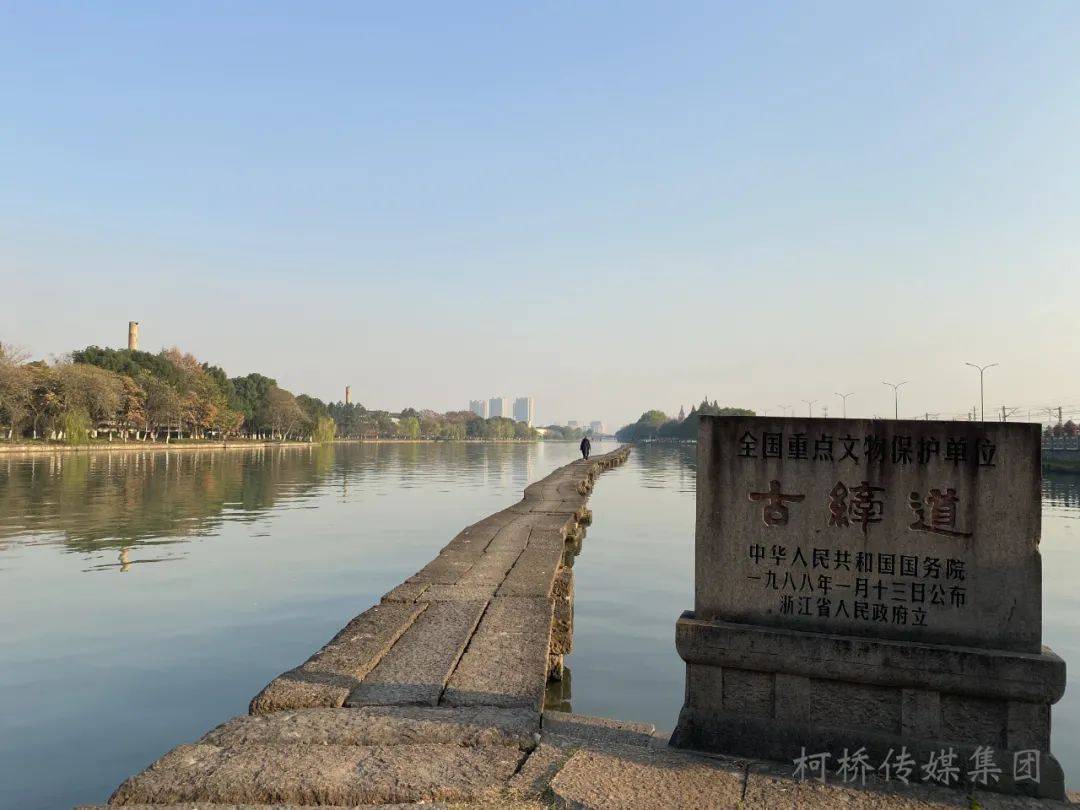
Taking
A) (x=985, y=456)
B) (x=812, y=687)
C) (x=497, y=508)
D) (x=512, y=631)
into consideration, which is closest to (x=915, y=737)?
(x=812, y=687)

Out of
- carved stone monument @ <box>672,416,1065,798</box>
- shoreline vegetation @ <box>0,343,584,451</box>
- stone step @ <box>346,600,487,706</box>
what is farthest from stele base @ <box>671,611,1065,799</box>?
shoreline vegetation @ <box>0,343,584,451</box>

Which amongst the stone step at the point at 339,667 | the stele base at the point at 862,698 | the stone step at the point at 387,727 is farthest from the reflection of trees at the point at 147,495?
the stele base at the point at 862,698

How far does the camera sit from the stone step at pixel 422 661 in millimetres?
5367

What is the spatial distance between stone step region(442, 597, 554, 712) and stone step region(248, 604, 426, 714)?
2.51 ft

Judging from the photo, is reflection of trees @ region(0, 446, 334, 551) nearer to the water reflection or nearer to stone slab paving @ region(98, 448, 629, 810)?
the water reflection

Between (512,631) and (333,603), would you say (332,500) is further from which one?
(512,631)

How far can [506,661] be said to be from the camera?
20.4ft

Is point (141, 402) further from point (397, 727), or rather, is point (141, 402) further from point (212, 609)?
point (397, 727)

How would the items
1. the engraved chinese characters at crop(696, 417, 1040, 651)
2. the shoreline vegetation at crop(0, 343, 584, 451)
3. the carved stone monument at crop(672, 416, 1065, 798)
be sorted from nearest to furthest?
the carved stone monument at crop(672, 416, 1065, 798), the engraved chinese characters at crop(696, 417, 1040, 651), the shoreline vegetation at crop(0, 343, 584, 451)

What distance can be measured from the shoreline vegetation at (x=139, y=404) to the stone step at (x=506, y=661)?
60.3 metres

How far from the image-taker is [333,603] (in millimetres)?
10969

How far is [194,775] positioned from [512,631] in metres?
3.54

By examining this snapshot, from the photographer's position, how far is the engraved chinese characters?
411cm

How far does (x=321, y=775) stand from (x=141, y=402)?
265 feet
